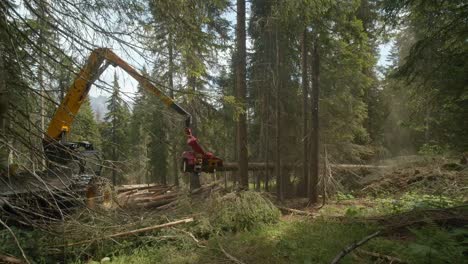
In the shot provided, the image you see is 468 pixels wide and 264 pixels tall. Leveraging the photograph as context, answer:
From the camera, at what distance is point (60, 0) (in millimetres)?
3672

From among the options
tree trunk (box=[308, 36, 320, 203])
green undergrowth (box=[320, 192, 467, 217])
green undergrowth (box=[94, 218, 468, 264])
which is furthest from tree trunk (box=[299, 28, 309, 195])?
green undergrowth (box=[94, 218, 468, 264])

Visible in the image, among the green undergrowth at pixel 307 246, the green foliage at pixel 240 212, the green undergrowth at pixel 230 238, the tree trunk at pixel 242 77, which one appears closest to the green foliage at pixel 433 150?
the green undergrowth at pixel 230 238

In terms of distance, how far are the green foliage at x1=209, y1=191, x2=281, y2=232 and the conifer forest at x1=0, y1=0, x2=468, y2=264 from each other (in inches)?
1.0

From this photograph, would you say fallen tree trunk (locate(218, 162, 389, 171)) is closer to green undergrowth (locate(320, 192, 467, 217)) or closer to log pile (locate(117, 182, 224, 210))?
log pile (locate(117, 182, 224, 210))

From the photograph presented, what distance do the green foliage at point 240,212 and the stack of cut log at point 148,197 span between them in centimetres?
364

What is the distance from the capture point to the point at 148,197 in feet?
46.9

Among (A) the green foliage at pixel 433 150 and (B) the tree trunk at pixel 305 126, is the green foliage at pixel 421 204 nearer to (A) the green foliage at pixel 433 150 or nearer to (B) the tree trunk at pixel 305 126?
(B) the tree trunk at pixel 305 126

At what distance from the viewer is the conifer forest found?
3.71 metres

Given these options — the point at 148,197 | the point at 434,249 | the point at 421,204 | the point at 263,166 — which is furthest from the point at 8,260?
the point at 263,166

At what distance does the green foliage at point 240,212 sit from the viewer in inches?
295

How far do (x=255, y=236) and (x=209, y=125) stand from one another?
13.7 ft

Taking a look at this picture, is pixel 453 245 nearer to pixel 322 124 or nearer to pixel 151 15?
pixel 151 15

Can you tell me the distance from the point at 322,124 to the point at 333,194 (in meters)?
4.30

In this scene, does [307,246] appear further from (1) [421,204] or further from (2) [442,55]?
(2) [442,55]
